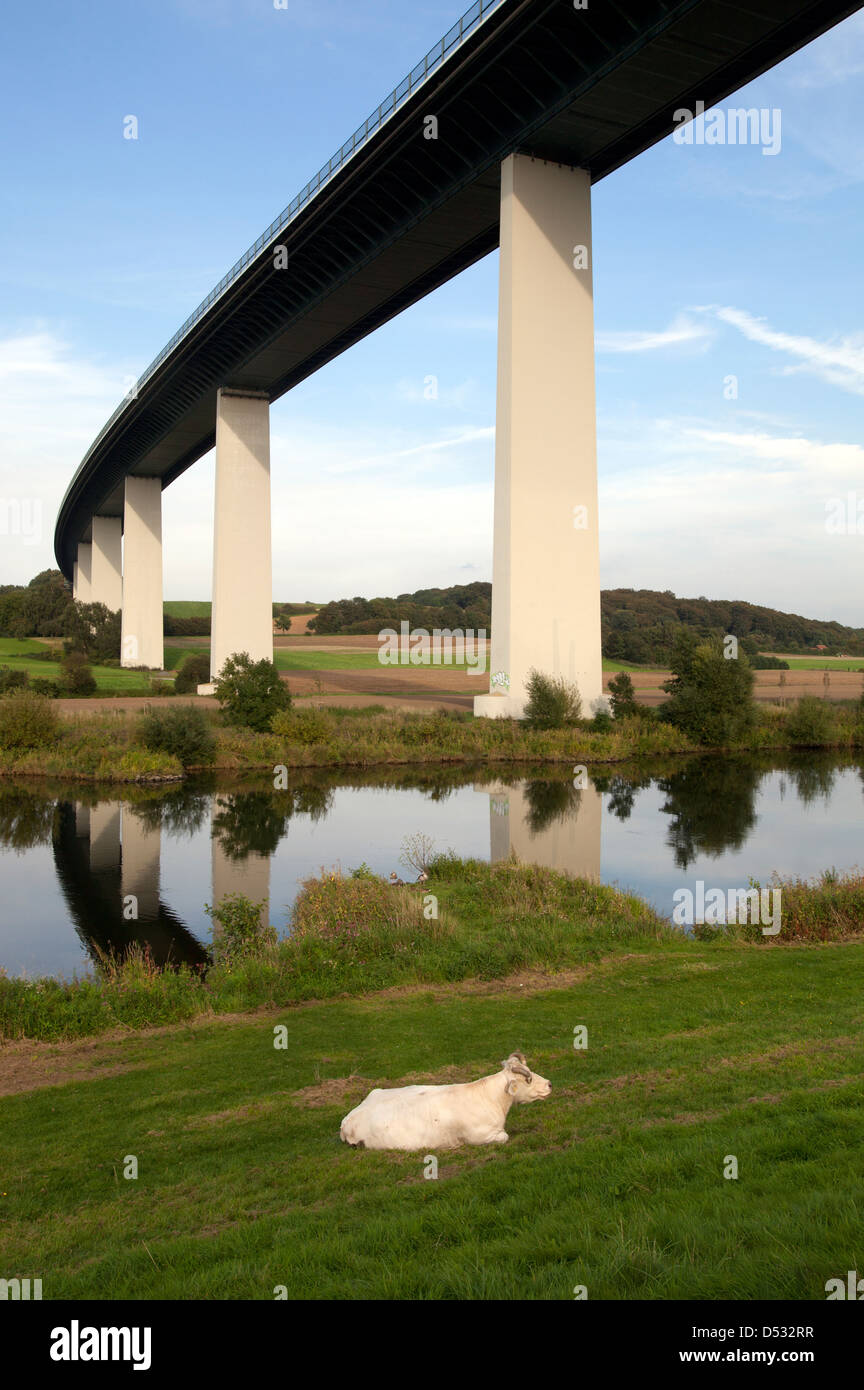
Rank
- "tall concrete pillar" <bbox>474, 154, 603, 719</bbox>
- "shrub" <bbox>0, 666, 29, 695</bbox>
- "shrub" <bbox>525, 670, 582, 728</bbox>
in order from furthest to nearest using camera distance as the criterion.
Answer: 1. "shrub" <bbox>0, 666, 29, 695</bbox>
2. "shrub" <bbox>525, 670, 582, 728</bbox>
3. "tall concrete pillar" <bbox>474, 154, 603, 719</bbox>

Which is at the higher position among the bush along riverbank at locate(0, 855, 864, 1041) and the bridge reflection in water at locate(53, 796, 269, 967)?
the bush along riverbank at locate(0, 855, 864, 1041)

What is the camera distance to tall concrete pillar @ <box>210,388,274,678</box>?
187 feet

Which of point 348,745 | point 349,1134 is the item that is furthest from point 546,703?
point 349,1134

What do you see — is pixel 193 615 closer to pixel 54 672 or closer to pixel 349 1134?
pixel 54 672

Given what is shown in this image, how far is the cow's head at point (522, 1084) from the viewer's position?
6637 millimetres

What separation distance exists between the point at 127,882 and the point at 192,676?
45701 mm

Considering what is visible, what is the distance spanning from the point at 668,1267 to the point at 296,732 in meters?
35.3

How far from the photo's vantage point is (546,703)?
3741 centimetres

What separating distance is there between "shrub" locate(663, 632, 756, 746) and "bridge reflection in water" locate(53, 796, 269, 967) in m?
23.1

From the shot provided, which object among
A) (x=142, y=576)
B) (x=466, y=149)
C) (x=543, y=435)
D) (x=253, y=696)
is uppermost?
(x=466, y=149)

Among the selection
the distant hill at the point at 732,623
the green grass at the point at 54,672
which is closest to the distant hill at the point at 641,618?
the distant hill at the point at 732,623

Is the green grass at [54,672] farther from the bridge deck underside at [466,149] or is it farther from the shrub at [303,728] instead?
the shrub at [303,728]

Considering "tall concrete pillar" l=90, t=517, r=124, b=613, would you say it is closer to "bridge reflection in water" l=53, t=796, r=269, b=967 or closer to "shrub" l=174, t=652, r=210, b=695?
"shrub" l=174, t=652, r=210, b=695

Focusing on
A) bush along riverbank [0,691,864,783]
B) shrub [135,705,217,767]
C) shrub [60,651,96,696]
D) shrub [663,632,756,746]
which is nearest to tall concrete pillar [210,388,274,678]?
shrub [60,651,96,696]
